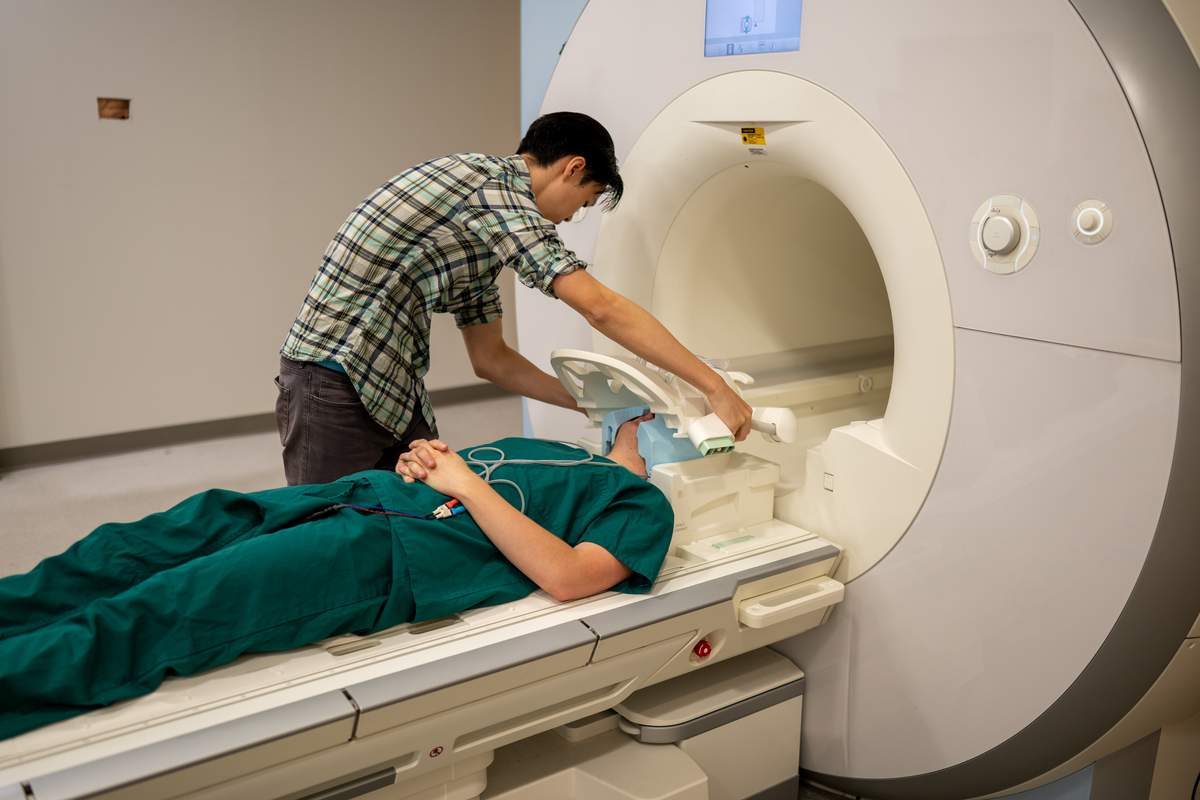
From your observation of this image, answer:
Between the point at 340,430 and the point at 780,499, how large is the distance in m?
0.77

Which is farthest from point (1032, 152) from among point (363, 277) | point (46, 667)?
point (46, 667)

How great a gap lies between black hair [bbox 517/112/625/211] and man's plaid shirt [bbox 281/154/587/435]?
1.7 inches

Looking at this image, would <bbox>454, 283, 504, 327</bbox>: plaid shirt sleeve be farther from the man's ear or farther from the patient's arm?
the patient's arm

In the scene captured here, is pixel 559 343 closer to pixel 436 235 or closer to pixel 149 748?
pixel 436 235

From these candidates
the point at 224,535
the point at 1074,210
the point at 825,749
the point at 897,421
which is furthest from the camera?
the point at 825,749

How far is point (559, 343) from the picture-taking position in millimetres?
2123

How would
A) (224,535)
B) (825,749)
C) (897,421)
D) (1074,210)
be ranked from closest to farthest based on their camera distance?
1. (1074,210)
2. (224,535)
3. (897,421)
4. (825,749)

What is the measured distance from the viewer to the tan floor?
281 centimetres

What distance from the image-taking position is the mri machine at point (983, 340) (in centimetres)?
117

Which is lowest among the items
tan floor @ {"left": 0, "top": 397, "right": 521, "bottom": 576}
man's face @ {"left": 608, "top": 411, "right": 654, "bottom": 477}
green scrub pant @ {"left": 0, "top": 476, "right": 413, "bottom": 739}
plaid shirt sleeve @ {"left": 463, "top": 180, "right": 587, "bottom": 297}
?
tan floor @ {"left": 0, "top": 397, "right": 521, "bottom": 576}

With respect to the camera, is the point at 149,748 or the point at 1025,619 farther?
the point at 1025,619

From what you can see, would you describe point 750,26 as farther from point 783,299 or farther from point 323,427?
point 323,427

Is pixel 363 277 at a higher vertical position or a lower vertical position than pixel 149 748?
higher

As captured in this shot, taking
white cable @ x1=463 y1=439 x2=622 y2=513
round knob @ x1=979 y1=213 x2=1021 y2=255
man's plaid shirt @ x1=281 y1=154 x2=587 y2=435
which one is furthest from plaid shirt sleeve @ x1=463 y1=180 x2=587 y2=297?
round knob @ x1=979 y1=213 x2=1021 y2=255
